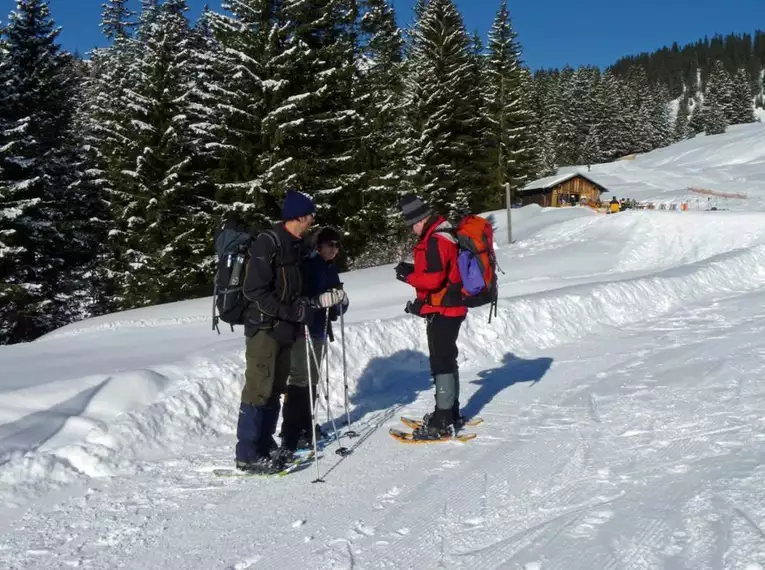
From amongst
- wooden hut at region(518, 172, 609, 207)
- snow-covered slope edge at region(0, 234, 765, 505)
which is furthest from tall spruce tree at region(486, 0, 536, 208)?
snow-covered slope edge at region(0, 234, 765, 505)

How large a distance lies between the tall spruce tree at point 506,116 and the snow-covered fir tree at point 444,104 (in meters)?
4.17

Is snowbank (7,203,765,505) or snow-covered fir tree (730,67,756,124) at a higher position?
snow-covered fir tree (730,67,756,124)

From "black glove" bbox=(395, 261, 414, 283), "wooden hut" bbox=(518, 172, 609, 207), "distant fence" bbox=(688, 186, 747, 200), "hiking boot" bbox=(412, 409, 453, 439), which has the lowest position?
"hiking boot" bbox=(412, 409, 453, 439)

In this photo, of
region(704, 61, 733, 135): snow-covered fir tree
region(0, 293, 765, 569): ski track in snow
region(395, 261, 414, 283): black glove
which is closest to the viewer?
region(0, 293, 765, 569): ski track in snow

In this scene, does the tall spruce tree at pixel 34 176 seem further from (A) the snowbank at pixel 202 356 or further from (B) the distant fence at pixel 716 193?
(B) the distant fence at pixel 716 193

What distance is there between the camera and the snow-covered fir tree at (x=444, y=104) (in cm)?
3825

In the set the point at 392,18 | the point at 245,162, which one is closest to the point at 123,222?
the point at 245,162

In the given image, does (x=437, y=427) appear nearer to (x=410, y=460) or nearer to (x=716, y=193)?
(x=410, y=460)

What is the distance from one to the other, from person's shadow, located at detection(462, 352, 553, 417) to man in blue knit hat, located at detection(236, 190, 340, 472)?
8.35ft

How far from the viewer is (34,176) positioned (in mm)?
24438

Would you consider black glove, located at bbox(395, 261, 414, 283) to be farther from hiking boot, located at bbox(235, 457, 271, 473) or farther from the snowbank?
the snowbank

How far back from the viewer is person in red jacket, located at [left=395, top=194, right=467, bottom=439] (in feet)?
18.6

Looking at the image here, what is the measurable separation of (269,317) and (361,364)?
3820 mm

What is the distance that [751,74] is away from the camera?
5896 inches
